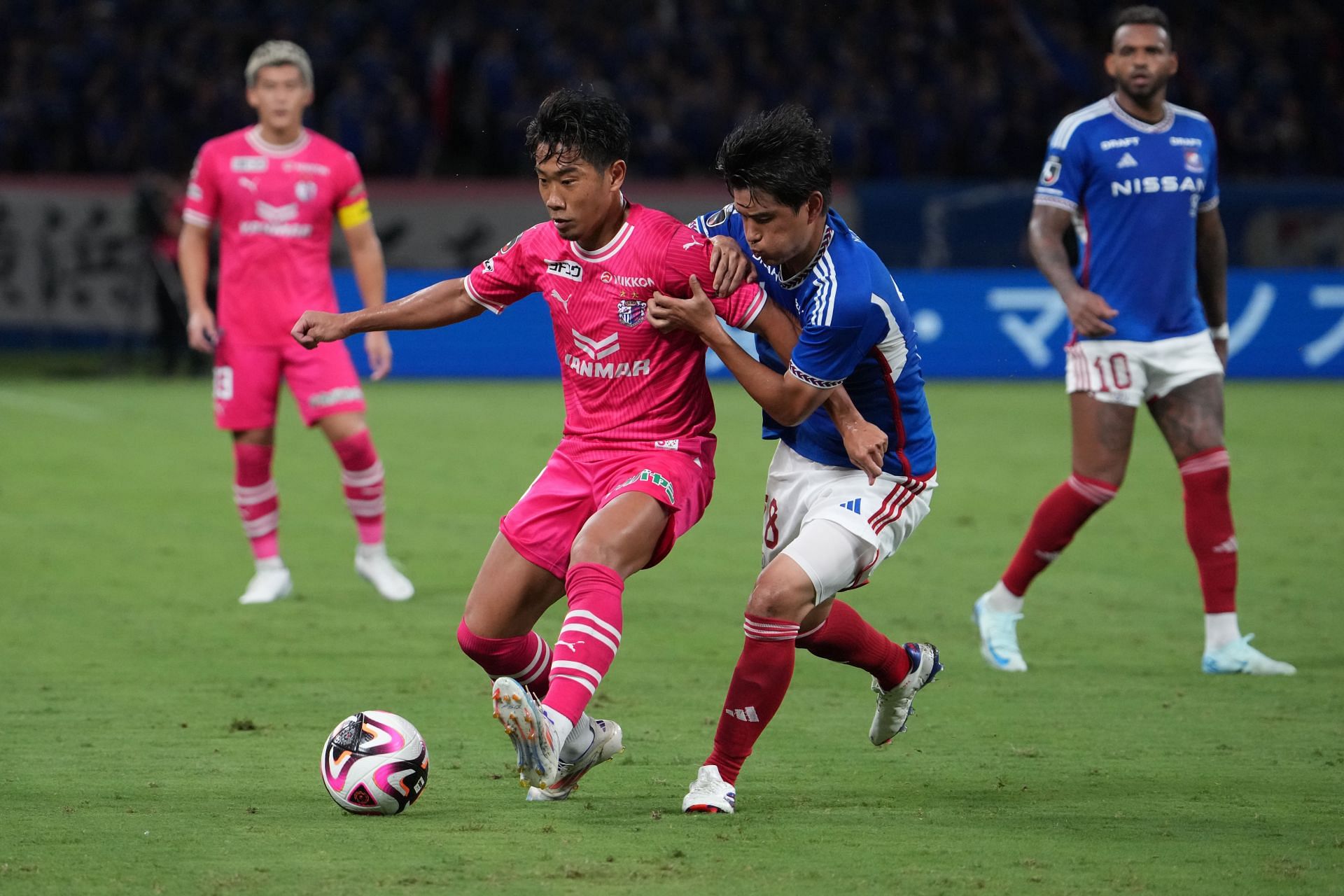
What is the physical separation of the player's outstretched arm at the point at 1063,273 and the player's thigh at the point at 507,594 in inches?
97.6

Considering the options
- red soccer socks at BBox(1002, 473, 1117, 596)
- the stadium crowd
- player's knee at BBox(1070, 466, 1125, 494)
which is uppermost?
player's knee at BBox(1070, 466, 1125, 494)

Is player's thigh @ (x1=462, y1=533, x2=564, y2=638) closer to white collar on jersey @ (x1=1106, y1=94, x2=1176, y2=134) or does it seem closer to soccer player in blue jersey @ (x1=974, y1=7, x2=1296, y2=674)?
soccer player in blue jersey @ (x1=974, y1=7, x2=1296, y2=674)

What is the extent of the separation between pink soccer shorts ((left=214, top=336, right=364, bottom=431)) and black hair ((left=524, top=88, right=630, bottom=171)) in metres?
3.21

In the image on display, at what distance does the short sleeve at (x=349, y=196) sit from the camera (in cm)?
764

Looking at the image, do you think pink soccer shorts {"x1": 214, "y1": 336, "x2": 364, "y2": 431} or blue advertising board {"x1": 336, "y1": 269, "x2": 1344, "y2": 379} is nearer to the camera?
pink soccer shorts {"x1": 214, "y1": 336, "x2": 364, "y2": 431}

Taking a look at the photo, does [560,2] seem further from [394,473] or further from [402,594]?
[402,594]

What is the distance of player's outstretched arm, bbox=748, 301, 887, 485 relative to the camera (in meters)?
4.37

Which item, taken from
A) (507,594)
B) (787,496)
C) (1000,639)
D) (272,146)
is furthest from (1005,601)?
(272,146)

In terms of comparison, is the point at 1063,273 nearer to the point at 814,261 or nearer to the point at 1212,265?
the point at 1212,265

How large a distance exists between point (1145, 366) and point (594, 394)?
241cm

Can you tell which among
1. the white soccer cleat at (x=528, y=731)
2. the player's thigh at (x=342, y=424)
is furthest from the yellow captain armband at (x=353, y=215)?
A: the white soccer cleat at (x=528, y=731)

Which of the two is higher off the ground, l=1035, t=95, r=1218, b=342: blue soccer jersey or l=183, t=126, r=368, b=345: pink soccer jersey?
l=1035, t=95, r=1218, b=342: blue soccer jersey

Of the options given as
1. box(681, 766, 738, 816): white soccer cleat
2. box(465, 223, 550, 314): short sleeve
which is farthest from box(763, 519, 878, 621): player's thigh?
box(465, 223, 550, 314): short sleeve

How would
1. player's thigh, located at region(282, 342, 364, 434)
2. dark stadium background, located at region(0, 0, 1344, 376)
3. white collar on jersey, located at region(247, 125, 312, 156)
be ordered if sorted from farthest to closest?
dark stadium background, located at region(0, 0, 1344, 376) → white collar on jersey, located at region(247, 125, 312, 156) → player's thigh, located at region(282, 342, 364, 434)
